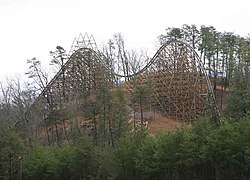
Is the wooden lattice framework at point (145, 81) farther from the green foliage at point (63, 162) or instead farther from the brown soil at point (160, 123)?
the green foliage at point (63, 162)

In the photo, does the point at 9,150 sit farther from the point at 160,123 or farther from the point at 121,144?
the point at 160,123

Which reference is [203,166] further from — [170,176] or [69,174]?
[69,174]

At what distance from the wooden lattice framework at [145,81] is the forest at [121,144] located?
1.03 meters

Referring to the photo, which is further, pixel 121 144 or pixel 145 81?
pixel 145 81

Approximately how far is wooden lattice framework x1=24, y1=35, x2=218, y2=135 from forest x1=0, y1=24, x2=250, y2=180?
1.03m

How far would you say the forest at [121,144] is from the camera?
64.0 ft

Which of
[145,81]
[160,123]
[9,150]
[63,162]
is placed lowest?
[63,162]

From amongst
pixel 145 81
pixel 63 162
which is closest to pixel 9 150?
pixel 63 162

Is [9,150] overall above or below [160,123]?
below

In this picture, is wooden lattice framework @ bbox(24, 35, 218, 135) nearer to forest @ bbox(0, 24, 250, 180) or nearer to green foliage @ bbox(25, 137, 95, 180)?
forest @ bbox(0, 24, 250, 180)

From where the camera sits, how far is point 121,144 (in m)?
24.1

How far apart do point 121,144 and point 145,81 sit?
→ 449 inches

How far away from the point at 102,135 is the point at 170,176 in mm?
8141

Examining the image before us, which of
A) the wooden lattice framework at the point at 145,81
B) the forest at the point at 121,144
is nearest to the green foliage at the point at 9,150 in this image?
the forest at the point at 121,144
